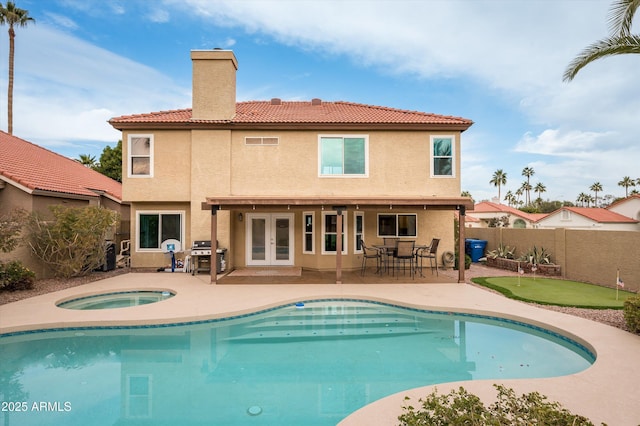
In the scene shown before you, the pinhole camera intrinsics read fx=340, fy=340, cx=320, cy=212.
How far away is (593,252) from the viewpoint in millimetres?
12219

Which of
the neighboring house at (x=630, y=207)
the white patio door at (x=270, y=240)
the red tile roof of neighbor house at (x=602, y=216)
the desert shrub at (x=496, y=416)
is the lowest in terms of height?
the desert shrub at (x=496, y=416)

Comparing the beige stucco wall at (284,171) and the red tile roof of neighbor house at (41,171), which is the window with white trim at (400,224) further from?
the red tile roof of neighbor house at (41,171)

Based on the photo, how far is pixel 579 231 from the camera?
12789 millimetres

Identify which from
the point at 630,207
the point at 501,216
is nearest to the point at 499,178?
the point at 501,216

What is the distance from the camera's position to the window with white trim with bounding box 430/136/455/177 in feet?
48.1

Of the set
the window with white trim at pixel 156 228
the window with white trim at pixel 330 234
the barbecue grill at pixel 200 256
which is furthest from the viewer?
the window with white trim at pixel 156 228

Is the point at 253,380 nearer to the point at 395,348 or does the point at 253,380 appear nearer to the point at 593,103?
the point at 395,348

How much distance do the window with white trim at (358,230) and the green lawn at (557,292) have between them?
4.71 m

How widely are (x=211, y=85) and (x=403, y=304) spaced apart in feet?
38.9

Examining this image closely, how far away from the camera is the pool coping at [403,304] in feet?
14.6

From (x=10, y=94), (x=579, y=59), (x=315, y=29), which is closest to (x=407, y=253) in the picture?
(x=579, y=59)

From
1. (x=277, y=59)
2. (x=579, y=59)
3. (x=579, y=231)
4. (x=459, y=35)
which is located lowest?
(x=579, y=231)

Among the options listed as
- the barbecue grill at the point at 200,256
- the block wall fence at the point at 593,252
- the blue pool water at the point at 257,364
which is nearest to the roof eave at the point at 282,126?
the barbecue grill at the point at 200,256

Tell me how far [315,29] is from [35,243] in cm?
1573
